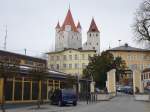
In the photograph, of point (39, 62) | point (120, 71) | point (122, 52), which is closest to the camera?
point (39, 62)

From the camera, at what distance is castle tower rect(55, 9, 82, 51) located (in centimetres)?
14962

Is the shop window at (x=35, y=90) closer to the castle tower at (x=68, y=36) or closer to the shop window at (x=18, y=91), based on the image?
the shop window at (x=18, y=91)

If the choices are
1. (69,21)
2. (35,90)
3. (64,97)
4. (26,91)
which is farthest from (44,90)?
(69,21)

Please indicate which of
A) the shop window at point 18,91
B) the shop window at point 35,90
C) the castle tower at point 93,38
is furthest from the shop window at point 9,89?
the castle tower at point 93,38

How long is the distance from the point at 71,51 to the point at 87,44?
69.9 ft

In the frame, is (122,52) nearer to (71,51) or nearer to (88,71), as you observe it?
(71,51)

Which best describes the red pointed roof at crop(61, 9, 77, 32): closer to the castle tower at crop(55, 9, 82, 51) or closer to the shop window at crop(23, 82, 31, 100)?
the castle tower at crop(55, 9, 82, 51)

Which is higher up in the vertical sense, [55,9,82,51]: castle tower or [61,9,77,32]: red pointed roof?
[61,9,77,32]: red pointed roof

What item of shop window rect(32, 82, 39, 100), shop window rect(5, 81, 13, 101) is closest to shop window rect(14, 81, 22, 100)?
shop window rect(5, 81, 13, 101)

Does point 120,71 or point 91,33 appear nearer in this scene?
point 120,71

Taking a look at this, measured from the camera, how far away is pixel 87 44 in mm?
151125

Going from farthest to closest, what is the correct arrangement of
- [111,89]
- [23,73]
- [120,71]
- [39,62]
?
[120,71], [111,89], [39,62], [23,73]

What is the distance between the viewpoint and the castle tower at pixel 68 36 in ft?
491

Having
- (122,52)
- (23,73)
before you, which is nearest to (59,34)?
(122,52)
